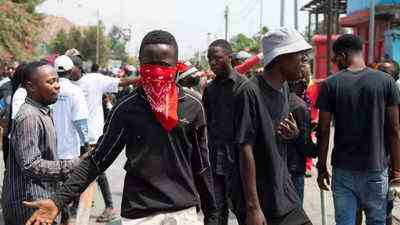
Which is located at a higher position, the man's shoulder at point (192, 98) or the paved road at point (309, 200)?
the man's shoulder at point (192, 98)

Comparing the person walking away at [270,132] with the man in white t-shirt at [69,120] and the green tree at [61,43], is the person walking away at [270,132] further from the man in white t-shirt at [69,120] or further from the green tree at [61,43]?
the green tree at [61,43]

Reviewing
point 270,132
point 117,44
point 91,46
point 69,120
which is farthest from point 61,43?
point 270,132

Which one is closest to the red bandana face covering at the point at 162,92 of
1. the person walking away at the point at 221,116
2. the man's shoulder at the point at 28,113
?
Result: the man's shoulder at the point at 28,113

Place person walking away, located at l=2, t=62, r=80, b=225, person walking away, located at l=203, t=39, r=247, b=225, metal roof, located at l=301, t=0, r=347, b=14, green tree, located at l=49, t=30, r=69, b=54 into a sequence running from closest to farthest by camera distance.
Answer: person walking away, located at l=2, t=62, r=80, b=225
person walking away, located at l=203, t=39, r=247, b=225
metal roof, located at l=301, t=0, r=347, b=14
green tree, located at l=49, t=30, r=69, b=54

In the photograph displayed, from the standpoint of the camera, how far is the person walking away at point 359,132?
452 cm

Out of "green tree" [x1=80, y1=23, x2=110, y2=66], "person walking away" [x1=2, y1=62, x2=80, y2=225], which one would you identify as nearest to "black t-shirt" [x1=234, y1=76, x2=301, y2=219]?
"person walking away" [x1=2, y1=62, x2=80, y2=225]

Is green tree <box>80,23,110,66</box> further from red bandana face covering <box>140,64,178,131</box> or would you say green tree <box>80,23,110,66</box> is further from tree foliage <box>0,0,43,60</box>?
red bandana face covering <box>140,64,178,131</box>

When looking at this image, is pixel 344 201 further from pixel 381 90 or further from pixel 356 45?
pixel 356 45

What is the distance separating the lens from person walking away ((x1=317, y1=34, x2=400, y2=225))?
4516 mm

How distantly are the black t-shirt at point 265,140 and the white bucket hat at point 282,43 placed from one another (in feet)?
0.54

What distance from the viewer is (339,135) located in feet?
15.3

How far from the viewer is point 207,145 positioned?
11.5ft

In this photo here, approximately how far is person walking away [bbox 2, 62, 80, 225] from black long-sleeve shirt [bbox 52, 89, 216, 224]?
42cm

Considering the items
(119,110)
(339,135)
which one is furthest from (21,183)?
(339,135)
